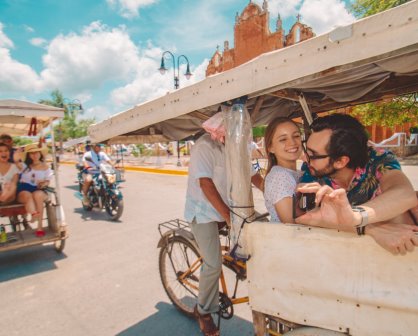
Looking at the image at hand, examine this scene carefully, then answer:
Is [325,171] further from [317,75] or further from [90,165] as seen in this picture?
[90,165]

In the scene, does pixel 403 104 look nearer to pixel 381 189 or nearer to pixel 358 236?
pixel 381 189

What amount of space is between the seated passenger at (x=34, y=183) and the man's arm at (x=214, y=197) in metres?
3.50

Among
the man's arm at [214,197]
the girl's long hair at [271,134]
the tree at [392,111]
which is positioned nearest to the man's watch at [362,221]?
the girl's long hair at [271,134]

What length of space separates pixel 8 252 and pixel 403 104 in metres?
7.15

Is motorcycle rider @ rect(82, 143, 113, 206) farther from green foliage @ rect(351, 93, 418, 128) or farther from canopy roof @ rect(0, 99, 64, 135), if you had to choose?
green foliage @ rect(351, 93, 418, 128)

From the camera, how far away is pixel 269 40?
38469 mm

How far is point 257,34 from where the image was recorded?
39156 millimetres

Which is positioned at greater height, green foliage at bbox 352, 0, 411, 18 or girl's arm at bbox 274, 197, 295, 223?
green foliage at bbox 352, 0, 411, 18

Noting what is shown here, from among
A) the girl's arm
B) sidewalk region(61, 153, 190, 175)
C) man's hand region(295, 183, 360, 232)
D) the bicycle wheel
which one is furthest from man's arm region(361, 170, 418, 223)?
sidewalk region(61, 153, 190, 175)

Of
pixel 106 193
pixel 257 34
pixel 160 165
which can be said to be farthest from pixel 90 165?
pixel 257 34

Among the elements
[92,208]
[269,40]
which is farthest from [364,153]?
[269,40]

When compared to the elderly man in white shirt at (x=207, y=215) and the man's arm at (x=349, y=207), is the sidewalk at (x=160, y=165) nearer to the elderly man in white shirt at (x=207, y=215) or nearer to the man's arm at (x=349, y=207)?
the elderly man in white shirt at (x=207, y=215)

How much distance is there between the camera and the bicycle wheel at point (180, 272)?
280cm

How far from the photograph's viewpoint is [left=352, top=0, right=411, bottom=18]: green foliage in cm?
687
